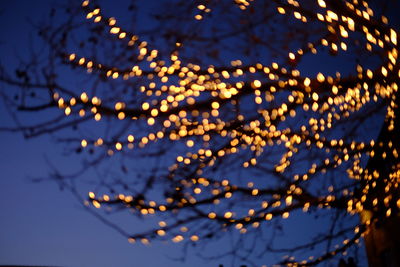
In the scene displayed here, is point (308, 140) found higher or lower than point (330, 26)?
lower

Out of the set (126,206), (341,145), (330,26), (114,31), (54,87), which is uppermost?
(330,26)

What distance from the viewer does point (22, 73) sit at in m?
4.76

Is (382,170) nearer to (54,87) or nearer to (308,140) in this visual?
(308,140)

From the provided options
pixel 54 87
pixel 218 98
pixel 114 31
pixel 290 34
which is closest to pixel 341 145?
pixel 290 34

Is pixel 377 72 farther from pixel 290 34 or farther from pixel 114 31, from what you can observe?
pixel 114 31

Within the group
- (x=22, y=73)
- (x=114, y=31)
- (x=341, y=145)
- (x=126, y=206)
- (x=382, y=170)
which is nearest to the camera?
(x=22, y=73)

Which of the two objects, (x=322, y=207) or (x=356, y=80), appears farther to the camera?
(x=322, y=207)

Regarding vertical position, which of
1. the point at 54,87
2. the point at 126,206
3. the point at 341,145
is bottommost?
the point at 126,206

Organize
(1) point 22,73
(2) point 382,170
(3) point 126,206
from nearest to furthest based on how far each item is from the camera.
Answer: (1) point 22,73
(3) point 126,206
(2) point 382,170

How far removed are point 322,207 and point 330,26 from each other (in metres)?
2.44

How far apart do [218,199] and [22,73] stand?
2.77 m

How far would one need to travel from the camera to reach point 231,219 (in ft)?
17.1

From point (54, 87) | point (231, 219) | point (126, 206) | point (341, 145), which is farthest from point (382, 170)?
point (54, 87)

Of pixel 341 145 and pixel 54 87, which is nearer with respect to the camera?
pixel 54 87
